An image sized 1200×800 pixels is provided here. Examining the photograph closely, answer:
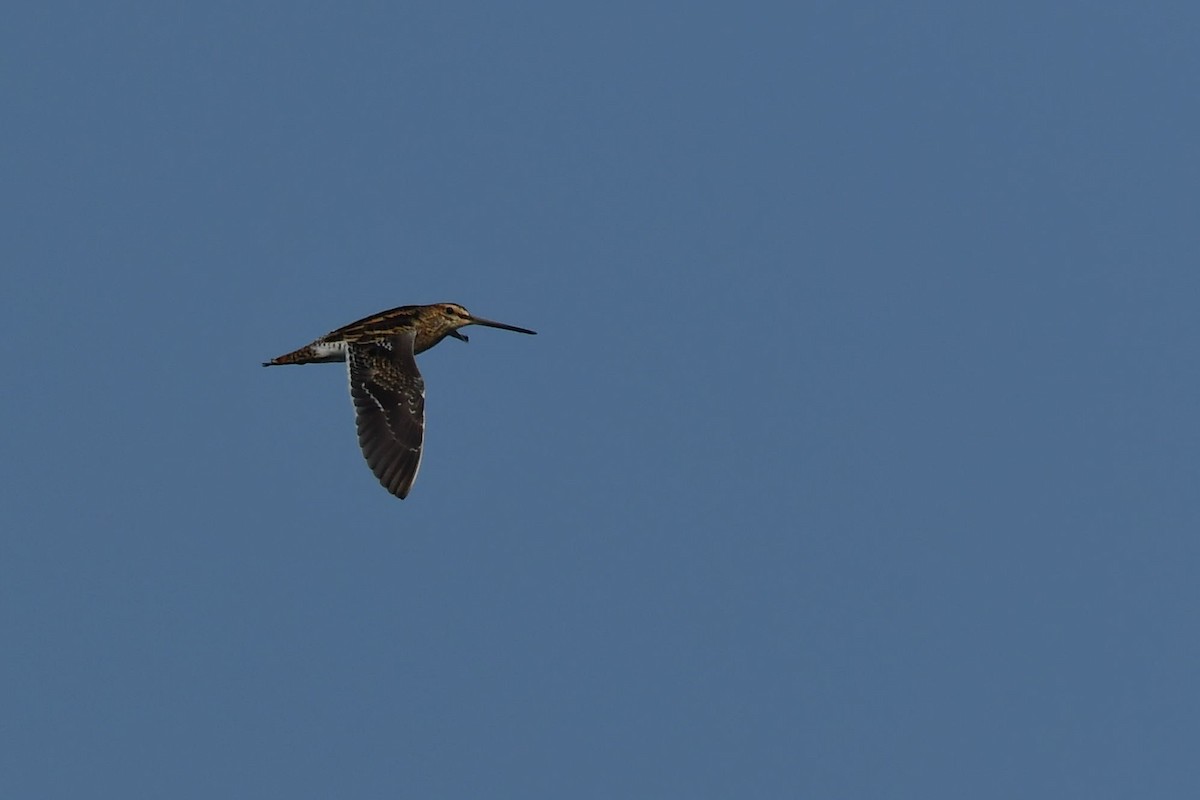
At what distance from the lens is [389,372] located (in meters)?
36.2

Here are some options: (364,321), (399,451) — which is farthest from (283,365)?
(399,451)

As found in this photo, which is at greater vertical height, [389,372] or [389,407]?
[389,372]

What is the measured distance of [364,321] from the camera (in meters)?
38.2

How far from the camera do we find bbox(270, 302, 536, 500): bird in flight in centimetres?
3462

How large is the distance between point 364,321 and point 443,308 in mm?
2194

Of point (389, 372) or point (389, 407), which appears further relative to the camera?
point (389, 372)

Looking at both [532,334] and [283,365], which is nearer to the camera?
[283,365]

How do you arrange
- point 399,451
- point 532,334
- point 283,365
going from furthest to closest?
point 532,334 < point 283,365 < point 399,451

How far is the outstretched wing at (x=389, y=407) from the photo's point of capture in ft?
113

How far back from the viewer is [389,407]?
3538cm

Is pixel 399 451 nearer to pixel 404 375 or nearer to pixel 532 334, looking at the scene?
pixel 404 375

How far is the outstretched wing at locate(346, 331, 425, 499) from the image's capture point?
3447 centimetres

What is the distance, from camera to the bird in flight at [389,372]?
→ 3462 centimetres

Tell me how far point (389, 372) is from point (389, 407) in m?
1.01
